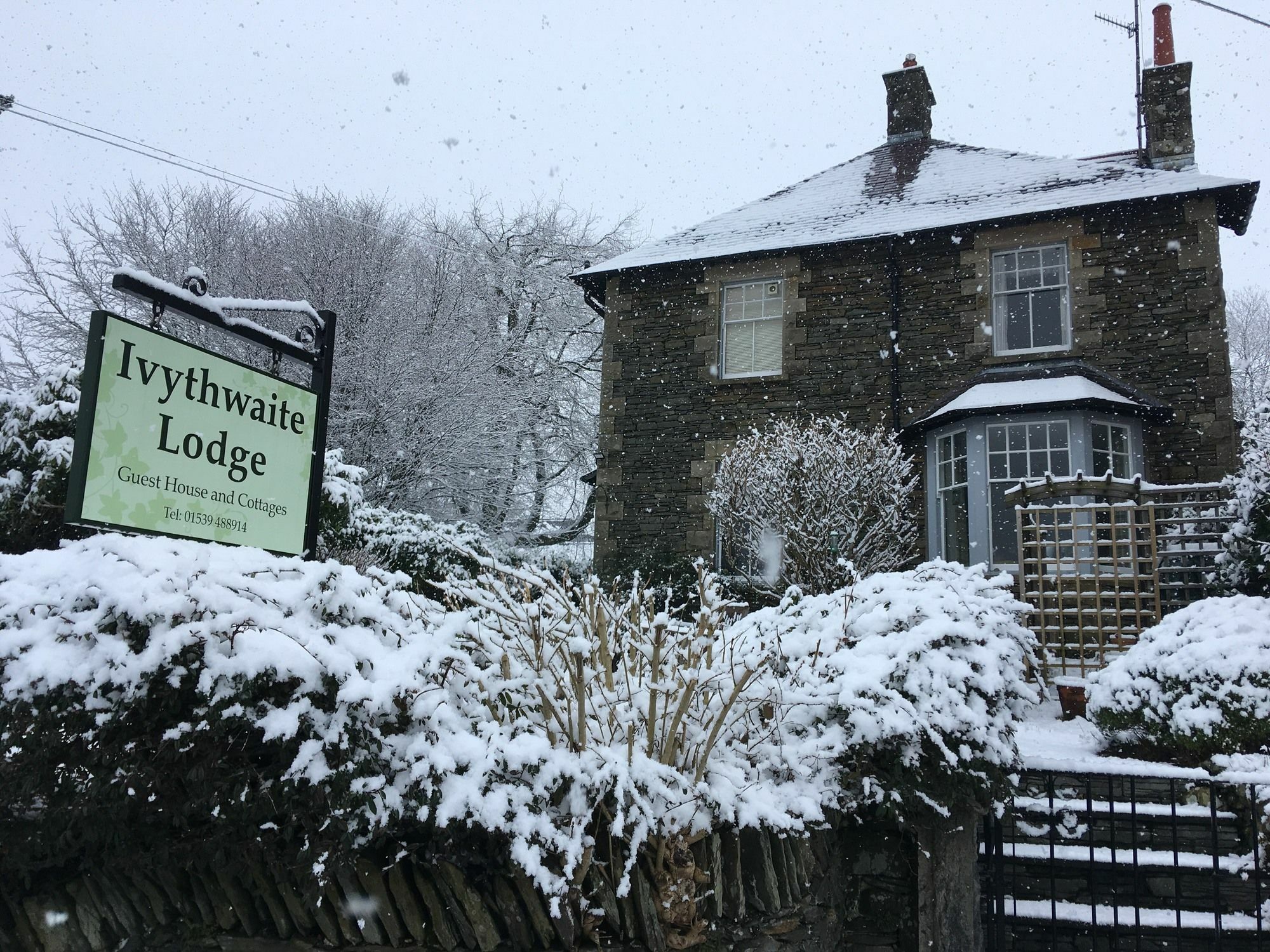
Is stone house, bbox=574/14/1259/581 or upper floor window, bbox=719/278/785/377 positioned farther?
upper floor window, bbox=719/278/785/377

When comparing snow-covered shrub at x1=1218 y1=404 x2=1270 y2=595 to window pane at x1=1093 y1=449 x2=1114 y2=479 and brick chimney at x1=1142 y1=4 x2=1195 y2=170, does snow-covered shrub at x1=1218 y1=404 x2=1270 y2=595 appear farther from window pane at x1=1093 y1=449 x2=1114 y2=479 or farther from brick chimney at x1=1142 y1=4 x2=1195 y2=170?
brick chimney at x1=1142 y1=4 x2=1195 y2=170

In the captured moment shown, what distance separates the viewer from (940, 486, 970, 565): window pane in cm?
1128

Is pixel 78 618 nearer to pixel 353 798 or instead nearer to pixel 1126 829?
pixel 353 798

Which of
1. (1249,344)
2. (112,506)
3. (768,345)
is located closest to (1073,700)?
(112,506)

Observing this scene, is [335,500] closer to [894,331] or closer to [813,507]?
[813,507]

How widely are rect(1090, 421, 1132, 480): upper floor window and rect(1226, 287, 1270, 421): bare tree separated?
615 inches

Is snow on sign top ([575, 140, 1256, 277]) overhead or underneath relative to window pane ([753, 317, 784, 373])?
overhead

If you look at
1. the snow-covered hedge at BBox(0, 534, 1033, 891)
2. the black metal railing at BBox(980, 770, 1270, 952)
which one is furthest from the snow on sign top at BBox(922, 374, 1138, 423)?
the snow-covered hedge at BBox(0, 534, 1033, 891)

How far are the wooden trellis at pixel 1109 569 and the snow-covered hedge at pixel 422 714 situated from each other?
4.91 m

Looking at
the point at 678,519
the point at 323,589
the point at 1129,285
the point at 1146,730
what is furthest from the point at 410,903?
the point at 1129,285

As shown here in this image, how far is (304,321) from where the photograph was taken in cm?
1567

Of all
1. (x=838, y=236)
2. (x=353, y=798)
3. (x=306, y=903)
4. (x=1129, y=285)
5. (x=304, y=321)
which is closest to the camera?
(x=353, y=798)

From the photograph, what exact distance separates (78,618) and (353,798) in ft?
3.18

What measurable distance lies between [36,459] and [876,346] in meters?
9.71
